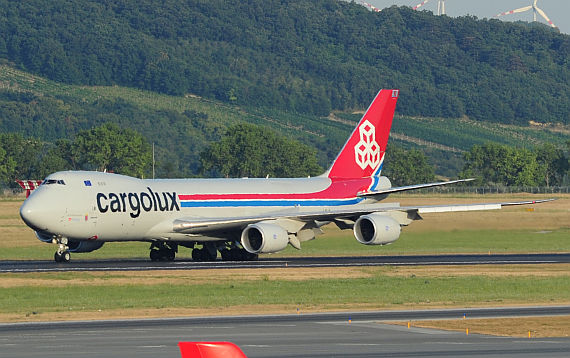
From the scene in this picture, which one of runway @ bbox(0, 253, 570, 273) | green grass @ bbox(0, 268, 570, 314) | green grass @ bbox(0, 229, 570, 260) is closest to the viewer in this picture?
green grass @ bbox(0, 268, 570, 314)

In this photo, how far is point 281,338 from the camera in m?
27.2

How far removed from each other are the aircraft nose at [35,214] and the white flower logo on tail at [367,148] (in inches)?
772

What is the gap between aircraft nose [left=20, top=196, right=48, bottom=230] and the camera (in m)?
48.8

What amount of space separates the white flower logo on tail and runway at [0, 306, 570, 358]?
2937 centimetres

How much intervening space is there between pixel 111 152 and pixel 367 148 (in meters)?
120

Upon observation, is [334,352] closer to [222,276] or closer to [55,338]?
[55,338]

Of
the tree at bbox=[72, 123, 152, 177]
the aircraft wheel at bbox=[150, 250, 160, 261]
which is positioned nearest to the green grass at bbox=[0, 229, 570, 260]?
the aircraft wheel at bbox=[150, 250, 160, 261]

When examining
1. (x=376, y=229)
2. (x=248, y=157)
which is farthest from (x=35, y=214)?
(x=248, y=157)

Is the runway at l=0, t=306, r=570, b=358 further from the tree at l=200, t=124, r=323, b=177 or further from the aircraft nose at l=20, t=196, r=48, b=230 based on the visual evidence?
the tree at l=200, t=124, r=323, b=177

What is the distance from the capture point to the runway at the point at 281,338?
2448cm

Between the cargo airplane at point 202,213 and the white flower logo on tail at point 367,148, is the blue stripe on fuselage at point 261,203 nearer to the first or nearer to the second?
the cargo airplane at point 202,213

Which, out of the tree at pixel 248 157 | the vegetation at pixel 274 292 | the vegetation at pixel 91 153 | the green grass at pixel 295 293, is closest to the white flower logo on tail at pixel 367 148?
the vegetation at pixel 274 292

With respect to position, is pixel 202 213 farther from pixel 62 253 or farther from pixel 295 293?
pixel 295 293

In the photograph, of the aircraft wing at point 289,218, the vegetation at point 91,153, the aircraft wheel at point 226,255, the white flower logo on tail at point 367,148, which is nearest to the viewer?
the aircraft wing at point 289,218
